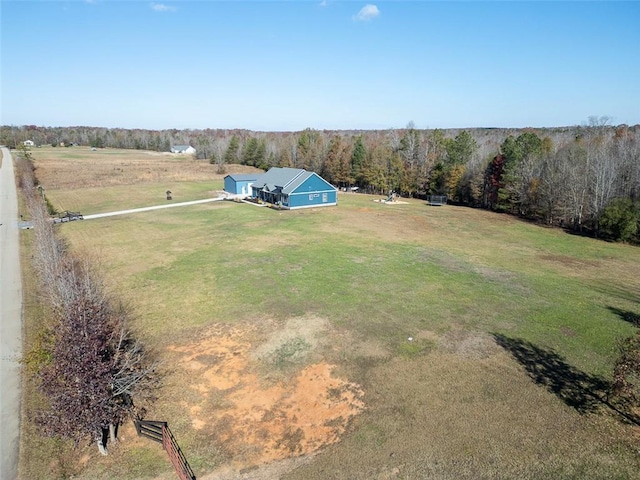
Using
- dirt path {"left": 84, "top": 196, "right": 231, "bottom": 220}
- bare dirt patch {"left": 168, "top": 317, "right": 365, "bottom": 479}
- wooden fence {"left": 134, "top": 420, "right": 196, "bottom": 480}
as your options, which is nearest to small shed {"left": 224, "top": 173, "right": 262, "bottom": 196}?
dirt path {"left": 84, "top": 196, "right": 231, "bottom": 220}

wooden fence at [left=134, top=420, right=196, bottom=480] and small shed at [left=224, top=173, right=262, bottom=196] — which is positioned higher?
small shed at [left=224, top=173, right=262, bottom=196]

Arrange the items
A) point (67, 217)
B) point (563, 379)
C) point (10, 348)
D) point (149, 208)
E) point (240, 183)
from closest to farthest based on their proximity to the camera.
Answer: point (563, 379), point (10, 348), point (67, 217), point (149, 208), point (240, 183)

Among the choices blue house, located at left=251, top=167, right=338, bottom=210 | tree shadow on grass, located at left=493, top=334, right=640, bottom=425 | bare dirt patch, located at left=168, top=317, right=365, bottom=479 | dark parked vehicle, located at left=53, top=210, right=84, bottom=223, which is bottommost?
bare dirt patch, located at left=168, top=317, right=365, bottom=479

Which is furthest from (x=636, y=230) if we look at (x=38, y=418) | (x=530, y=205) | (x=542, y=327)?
(x=38, y=418)

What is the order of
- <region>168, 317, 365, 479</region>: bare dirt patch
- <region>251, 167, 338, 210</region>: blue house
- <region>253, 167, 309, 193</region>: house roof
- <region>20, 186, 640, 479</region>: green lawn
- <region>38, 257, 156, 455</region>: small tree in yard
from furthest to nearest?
1. <region>253, 167, 309, 193</region>: house roof
2. <region>251, 167, 338, 210</region>: blue house
3. <region>168, 317, 365, 479</region>: bare dirt patch
4. <region>20, 186, 640, 479</region>: green lawn
5. <region>38, 257, 156, 455</region>: small tree in yard

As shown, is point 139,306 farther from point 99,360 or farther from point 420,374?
point 420,374

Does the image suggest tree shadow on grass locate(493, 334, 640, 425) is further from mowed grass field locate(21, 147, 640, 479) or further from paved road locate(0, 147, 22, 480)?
paved road locate(0, 147, 22, 480)

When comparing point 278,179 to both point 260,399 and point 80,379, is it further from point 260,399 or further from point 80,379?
point 80,379

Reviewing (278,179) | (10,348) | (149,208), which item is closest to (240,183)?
(278,179)
